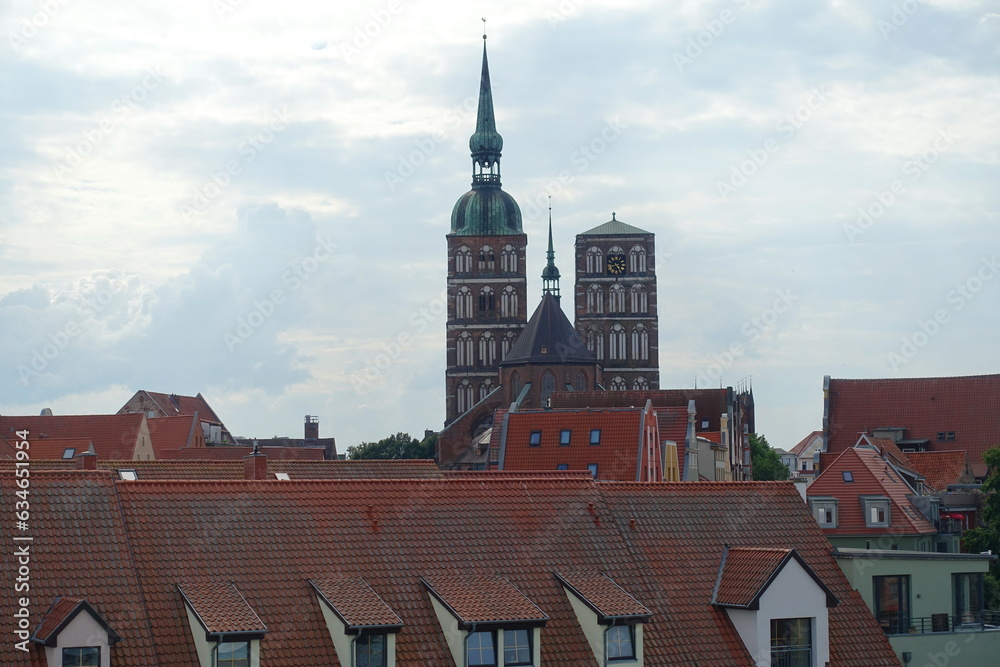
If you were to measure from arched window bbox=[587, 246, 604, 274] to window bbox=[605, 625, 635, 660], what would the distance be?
4302 inches

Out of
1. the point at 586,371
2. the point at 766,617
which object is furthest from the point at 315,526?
the point at 586,371

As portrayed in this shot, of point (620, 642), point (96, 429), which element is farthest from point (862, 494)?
point (96, 429)

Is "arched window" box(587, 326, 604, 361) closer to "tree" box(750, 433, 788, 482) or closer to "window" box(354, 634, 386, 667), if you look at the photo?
"tree" box(750, 433, 788, 482)

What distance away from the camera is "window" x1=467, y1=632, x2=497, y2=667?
18.3 m

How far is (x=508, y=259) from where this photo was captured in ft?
422

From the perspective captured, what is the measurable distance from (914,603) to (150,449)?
66479 mm

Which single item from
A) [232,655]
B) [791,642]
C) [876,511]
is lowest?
[791,642]

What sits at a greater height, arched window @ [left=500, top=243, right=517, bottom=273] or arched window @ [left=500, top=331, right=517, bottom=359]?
arched window @ [left=500, top=243, right=517, bottom=273]

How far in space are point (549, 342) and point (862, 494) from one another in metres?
67.0

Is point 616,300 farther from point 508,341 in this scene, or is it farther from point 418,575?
point 418,575

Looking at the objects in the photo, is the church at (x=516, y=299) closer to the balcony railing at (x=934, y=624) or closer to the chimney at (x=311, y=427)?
the chimney at (x=311, y=427)

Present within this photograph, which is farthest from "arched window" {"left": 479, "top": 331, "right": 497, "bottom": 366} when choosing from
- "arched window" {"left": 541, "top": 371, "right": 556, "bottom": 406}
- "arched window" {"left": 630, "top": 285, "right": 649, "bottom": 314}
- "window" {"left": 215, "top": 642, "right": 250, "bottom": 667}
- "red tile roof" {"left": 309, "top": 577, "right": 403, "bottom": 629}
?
"window" {"left": 215, "top": 642, "right": 250, "bottom": 667}

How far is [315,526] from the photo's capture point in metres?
19.7

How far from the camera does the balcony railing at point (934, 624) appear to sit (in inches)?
917
